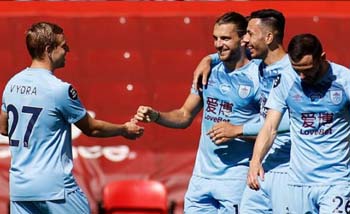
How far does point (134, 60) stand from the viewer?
13.0 metres

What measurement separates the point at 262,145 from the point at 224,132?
60 cm

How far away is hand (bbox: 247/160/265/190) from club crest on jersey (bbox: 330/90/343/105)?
0.68 meters

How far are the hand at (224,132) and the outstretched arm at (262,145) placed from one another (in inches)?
18.5

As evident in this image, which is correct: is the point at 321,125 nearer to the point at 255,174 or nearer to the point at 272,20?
the point at 255,174

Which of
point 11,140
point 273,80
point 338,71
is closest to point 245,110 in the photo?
point 273,80

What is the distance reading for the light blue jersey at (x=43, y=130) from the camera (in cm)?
883

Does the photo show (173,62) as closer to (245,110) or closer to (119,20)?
(119,20)

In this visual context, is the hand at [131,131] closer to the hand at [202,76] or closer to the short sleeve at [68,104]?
the short sleeve at [68,104]

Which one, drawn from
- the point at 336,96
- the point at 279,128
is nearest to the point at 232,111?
the point at 279,128

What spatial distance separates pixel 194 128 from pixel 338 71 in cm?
409

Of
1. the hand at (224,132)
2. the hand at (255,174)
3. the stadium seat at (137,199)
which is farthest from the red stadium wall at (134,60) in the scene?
the hand at (255,174)

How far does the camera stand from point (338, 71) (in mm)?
9164

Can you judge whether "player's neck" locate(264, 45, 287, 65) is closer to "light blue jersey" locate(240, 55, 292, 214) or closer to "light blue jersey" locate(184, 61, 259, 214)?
"light blue jersey" locate(240, 55, 292, 214)

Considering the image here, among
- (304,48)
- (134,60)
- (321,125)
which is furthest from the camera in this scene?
(134,60)
